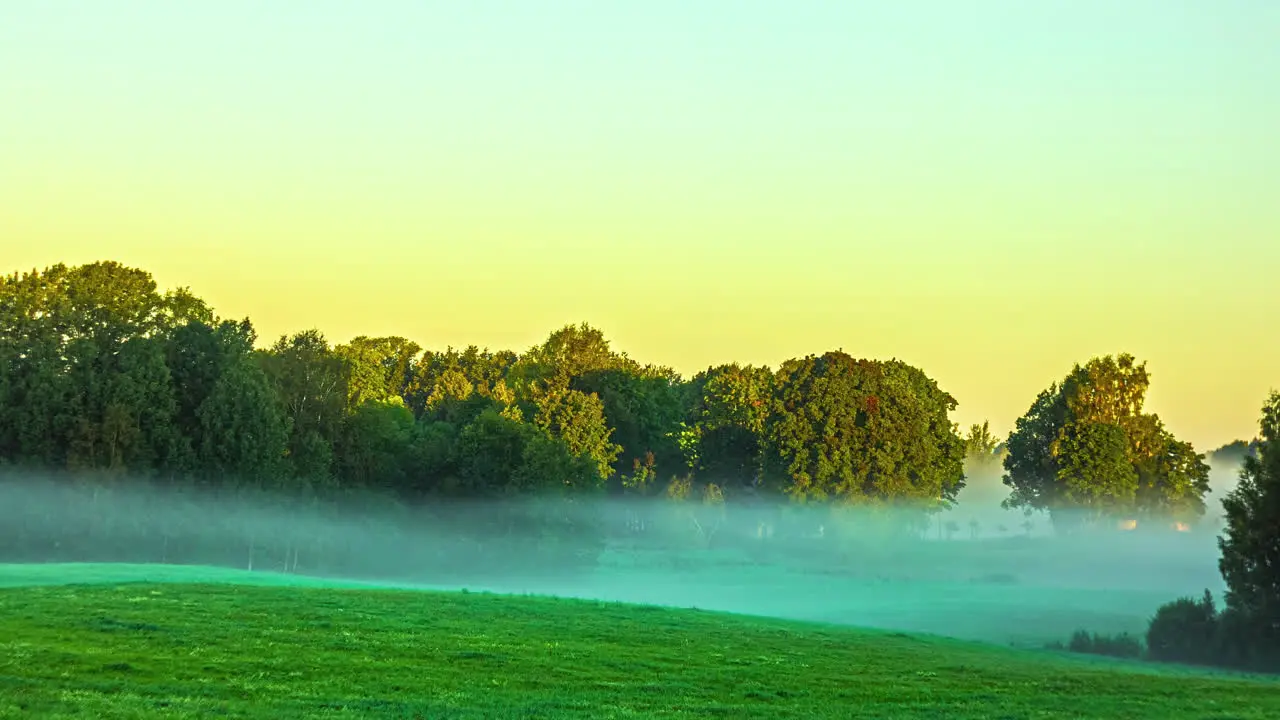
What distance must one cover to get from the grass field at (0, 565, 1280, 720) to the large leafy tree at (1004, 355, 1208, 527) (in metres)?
62.7

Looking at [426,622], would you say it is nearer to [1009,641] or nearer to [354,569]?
[1009,641]

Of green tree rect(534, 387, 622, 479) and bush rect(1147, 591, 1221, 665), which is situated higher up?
green tree rect(534, 387, 622, 479)

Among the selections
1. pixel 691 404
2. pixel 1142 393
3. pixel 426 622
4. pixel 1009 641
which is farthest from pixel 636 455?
pixel 426 622

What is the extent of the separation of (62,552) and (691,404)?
8242cm

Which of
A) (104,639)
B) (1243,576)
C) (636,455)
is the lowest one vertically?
(104,639)

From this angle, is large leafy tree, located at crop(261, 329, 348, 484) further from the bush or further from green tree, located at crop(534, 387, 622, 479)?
the bush

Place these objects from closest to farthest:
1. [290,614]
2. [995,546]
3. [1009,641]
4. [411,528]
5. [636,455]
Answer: [290,614]
[1009,641]
[411,528]
[995,546]
[636,455]

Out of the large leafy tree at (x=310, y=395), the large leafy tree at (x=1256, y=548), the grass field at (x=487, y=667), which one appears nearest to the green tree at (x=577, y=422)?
the large leafy tree at (x=310, y=395)

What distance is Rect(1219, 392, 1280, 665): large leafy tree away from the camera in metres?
44.3

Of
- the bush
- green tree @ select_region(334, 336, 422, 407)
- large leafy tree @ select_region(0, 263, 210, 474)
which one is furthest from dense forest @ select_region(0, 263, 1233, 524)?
the bush

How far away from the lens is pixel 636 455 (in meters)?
137

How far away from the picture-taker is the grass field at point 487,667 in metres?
22.9

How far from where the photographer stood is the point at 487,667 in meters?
28.5

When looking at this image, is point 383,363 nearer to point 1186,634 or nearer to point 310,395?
point 310,395
